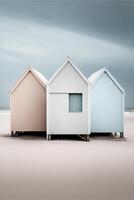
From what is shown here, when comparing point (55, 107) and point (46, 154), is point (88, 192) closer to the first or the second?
point (46, 154)

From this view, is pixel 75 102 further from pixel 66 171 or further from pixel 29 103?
pixel 66 171

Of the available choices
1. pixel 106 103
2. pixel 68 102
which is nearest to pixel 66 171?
pixel 68 102

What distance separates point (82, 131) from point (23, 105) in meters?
1.74

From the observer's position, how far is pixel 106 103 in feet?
26.5

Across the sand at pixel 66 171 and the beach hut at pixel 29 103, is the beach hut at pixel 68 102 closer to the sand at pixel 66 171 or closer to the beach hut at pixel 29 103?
the beach hut at pixel 29 103

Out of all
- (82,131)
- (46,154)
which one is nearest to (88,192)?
(46,154)

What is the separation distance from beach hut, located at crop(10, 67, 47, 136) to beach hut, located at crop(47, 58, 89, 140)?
1.86 feet

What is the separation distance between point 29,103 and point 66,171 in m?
4.11

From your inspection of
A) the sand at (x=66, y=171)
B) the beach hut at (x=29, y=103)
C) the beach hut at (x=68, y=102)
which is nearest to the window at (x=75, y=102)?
the beach hut at (x=68, y=102)

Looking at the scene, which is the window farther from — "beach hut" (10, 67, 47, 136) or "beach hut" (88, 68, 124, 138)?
"beach hut" (10, 67, 47, 136)

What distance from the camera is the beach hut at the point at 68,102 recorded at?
7.54 meters

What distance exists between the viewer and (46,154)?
18.4ft

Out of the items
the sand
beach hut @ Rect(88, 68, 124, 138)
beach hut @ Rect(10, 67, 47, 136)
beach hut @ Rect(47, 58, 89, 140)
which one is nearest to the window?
beach hut @ Rect(47, 58, 89, 140)

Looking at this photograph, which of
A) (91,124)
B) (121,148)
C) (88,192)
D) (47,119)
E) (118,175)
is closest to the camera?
(88,192)
